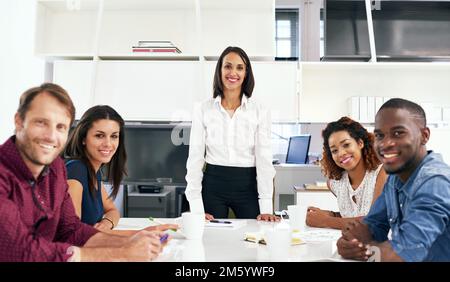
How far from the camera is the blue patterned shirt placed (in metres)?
0.72

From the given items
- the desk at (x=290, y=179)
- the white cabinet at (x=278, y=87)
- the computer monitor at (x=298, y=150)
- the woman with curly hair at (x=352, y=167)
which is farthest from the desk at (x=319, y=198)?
the woman with curly hair at (x=352, y=167)

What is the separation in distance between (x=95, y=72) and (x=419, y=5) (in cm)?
237

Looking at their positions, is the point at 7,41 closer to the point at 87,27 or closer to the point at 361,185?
the point at 87,27

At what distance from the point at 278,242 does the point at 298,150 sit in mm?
2143

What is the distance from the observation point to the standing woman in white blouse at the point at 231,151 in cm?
173

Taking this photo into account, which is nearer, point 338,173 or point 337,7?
point 338,173

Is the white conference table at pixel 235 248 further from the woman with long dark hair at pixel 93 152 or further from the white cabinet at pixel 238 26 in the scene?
the white cabinet at pixel 238 26

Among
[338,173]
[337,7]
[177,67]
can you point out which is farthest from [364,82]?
[338,173]

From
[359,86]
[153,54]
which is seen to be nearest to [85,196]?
[153,54]

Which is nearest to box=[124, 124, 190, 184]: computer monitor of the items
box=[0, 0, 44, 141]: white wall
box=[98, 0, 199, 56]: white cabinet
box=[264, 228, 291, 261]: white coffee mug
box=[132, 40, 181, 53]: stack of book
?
box=[132, 40, 181, 53]: stack of book

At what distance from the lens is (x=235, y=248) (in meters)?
0.97

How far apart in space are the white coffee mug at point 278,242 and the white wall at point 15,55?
1.35 m

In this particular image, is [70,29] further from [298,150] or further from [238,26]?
[298,150]
